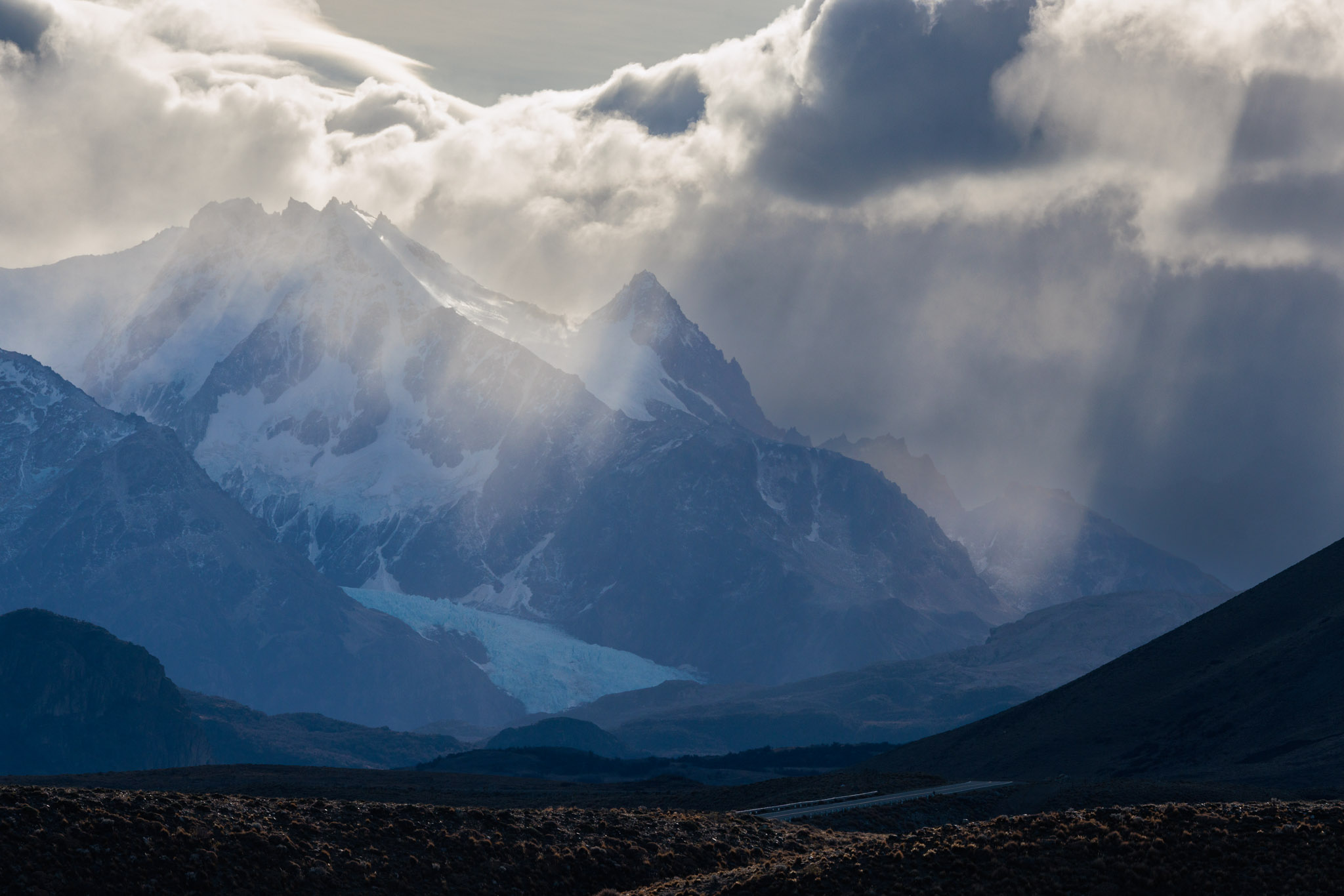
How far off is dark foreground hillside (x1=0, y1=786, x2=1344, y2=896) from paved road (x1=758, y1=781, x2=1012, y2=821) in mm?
18622

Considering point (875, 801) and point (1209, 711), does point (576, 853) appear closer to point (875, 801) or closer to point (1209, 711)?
point (875, 801)

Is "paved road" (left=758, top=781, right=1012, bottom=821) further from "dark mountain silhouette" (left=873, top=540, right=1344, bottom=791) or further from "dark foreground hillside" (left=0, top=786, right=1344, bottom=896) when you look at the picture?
"dark mountain silhouette" (left=873, top=540, right=1344, bottom=791)

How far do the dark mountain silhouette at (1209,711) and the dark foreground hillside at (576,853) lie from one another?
71.9m

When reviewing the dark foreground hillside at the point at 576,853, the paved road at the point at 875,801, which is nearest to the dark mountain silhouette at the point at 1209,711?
the paved road at the point at 875,801

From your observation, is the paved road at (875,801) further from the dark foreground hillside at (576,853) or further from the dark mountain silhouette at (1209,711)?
the dark mountain silhouette at (1209,711)

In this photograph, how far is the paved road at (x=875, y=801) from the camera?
3228 inches

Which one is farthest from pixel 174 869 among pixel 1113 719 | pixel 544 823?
Answer: pixel 1113 719

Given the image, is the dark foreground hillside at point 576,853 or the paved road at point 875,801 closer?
the dark foreground hillside at point 576,853

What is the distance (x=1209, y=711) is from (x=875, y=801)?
7647 centimetres

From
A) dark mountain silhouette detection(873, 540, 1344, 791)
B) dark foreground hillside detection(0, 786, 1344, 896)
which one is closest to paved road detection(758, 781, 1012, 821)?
dark foreground hillside detection(0, 786, 1344, 896)

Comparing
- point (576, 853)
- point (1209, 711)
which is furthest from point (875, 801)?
point (1209, 711)

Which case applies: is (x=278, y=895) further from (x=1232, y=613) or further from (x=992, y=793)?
(x=1232, y=613)

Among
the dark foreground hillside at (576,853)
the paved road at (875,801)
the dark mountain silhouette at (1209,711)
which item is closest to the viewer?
the dark foreground hillside at (576,853)

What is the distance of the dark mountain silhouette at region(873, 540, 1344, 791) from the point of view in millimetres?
133875
